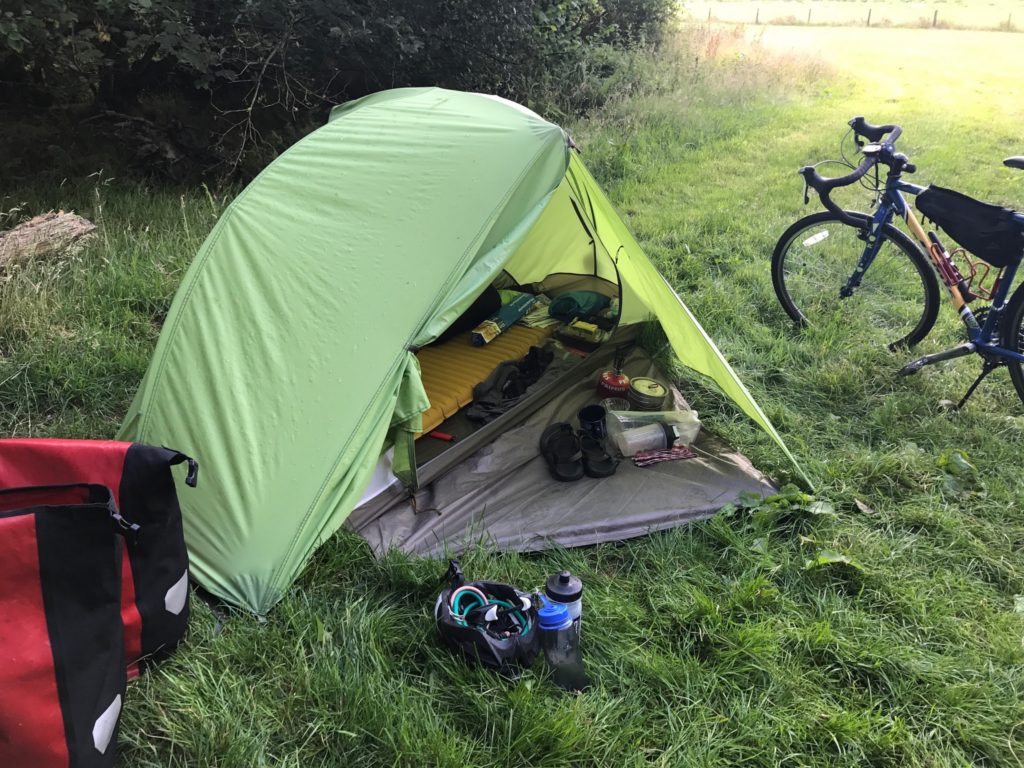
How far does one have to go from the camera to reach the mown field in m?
14.9

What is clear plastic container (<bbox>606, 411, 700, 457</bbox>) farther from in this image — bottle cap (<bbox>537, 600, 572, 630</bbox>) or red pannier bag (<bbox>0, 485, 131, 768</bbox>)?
red pannier bag (<bbox>0, 485, 131, 768</bbox>)

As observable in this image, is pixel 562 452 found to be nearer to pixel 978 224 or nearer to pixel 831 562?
pixel 831 562

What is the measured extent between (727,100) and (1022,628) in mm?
7491

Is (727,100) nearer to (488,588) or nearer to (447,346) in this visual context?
(447,346)

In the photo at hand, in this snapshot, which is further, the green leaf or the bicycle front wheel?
the bicycle front wheel

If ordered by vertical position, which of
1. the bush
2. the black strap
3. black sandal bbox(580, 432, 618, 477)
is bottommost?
black sandal bbox(580, 432, 618, 477)

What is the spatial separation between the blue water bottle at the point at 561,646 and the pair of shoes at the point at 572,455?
88cm

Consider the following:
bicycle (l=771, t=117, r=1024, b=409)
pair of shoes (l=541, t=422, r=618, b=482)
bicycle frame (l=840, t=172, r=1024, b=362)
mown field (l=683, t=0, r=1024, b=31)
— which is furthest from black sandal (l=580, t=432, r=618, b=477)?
mown field (l=683, t=0, r=1024, b=31)

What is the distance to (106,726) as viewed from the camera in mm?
1529

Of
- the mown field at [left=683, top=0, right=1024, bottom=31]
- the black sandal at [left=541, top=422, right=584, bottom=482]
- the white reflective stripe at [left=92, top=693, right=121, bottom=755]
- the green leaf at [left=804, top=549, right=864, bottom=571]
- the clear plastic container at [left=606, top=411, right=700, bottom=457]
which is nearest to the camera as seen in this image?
the white reflective stripe at [left=92, top=693, right=121, bottom=755]

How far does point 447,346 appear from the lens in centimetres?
331

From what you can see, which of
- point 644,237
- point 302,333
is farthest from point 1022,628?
point 644,237

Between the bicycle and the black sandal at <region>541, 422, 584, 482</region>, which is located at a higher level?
the bicycle

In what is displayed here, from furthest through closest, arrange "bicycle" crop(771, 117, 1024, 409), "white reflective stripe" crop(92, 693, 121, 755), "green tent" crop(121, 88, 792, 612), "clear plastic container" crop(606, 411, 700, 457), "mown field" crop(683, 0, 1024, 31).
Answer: "mown field" crop(683, 0, 1024, 31)
"bicycle" crop(771, 117, 1024, 409)
"clear plastic container" crop(606, 411, 700, 457)
"green tent" crop(121, 88, 792, 612)
"white reflective stripe" crop(92, 693, 121, 755)
